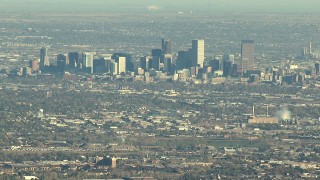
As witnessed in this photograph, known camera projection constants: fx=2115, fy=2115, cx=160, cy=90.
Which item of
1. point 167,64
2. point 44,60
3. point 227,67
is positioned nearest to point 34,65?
point 44,60

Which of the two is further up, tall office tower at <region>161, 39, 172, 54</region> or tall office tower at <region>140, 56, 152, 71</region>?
tall office tower at <region>161, 39, 172, 54</region>

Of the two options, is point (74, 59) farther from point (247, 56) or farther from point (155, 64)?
point (247, 56)

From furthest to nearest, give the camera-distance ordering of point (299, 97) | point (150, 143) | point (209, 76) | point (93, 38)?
point (93, 38) < point (209, 76) < point (299, 97) < point (150, 143)

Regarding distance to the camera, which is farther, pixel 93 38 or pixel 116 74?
pixel 93 38

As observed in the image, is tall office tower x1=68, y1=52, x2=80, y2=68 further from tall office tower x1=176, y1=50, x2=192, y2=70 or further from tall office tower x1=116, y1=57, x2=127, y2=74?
tall office tower x1=176, y1=50, x2=192, y2=70

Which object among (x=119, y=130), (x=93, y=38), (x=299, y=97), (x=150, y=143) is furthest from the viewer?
(x=93, y=38)

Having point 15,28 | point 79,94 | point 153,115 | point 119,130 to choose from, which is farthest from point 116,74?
point 15,28

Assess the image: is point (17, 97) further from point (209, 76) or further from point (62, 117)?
point (209, 76)

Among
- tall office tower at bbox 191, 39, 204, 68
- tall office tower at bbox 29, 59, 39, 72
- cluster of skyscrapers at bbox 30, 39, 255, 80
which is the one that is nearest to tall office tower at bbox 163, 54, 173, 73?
cluster of skyscrapers at bbox 30, 39, 255, 80
